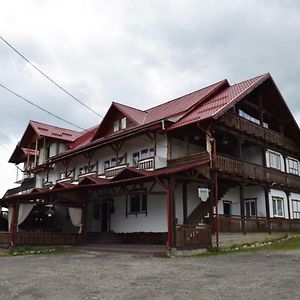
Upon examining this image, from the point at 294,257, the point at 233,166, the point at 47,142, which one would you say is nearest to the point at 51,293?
the point at 294,257

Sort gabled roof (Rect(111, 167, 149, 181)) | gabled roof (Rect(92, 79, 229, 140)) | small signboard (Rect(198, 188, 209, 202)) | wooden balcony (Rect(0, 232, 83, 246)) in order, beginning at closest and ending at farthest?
gabled roof (Rect(111, 167, 149, 181))
small signboard (Rect(198, 188, 209, 202))
wooden balcony (Rect(0, 232, 83, 246))
gabled roof (Rect(92, 79, 229, 140))

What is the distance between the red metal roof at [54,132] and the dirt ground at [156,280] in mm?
19921

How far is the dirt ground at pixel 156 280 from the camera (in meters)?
8.00

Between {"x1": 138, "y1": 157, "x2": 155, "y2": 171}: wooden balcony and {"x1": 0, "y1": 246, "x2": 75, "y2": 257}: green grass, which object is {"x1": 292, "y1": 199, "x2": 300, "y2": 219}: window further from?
{"x1": 0, "y1": 246, "x2": 75, "y2": 257}: green grass

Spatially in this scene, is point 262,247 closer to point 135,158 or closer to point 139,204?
point 139,204

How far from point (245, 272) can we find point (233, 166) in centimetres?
1064

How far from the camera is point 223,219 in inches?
793

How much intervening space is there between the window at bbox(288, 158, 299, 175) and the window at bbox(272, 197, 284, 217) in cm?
359

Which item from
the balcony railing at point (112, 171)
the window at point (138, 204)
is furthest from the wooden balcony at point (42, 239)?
the balcony railing at point (112, 171)

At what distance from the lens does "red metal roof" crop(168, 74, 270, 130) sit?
20.5m

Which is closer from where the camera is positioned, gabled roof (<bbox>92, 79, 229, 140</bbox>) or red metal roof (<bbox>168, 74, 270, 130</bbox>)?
red metal roof (<bbox>168, 74, 270, 130</bbox>)

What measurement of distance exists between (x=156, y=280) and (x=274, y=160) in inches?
750

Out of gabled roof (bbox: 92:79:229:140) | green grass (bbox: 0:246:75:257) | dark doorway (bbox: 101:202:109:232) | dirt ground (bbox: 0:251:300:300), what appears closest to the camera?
dirt ground (bbox: 0:251:300:300)

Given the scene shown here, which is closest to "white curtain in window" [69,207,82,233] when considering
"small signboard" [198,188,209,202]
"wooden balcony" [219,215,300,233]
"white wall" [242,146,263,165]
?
"small signboard" [198,188,209,202]
